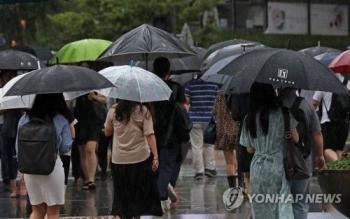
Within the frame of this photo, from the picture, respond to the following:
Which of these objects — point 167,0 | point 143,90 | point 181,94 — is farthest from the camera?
point 167,0

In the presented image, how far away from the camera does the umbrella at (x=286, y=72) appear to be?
9.10m

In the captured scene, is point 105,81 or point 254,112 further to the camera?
point 105,81

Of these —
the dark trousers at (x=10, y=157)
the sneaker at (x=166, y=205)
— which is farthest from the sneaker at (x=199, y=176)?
the sneaker at (x=166, y=205)

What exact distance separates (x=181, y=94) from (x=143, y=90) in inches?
109

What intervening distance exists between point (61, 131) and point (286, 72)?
8.02 ft

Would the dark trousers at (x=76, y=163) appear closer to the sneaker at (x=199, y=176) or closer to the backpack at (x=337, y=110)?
the sneaker at (x=199, y=176)

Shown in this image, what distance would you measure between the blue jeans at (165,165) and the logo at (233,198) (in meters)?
0.88

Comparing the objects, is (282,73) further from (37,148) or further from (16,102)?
(16,102)

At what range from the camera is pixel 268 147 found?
30.8 feet

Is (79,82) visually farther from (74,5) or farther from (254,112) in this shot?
(74,5)

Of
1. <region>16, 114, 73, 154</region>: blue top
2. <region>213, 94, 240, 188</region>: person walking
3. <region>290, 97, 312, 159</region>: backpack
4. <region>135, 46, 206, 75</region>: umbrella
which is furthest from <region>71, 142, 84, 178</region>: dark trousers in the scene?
<region>290, 97, 312, 159</region>: backpack

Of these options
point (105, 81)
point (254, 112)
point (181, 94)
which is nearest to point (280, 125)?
point (254, 112)

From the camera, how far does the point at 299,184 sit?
954cm

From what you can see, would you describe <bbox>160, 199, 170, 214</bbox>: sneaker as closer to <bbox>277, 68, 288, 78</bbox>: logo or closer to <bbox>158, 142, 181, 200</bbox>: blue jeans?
<bbox>158, 142, 181, 200</bbox>: blue jeans
